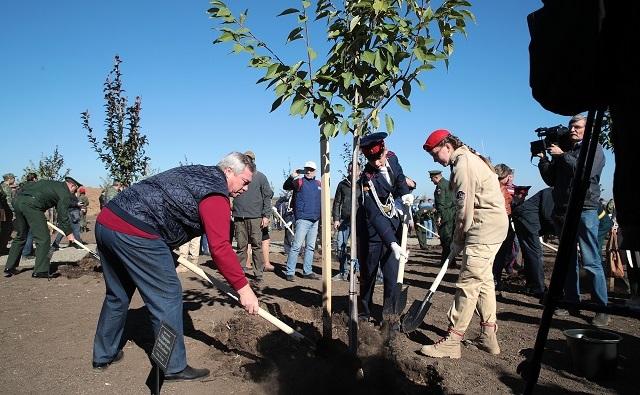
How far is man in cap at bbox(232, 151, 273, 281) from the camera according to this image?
7242mm

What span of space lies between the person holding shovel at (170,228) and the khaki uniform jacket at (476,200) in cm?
171

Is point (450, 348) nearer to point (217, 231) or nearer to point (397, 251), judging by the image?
point (397, 251)

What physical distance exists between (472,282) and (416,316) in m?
0.75

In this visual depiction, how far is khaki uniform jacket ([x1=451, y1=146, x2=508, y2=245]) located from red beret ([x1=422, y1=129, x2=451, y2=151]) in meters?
0.18

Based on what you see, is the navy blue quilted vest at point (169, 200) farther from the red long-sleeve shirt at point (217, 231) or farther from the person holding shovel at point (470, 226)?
the person holding shovel at point (470, 226)

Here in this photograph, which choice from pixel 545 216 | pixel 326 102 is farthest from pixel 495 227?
pixel 545 216

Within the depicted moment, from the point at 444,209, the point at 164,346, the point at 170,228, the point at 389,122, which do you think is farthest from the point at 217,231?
the point at 444,209

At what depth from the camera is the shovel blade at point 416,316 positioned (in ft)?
13.9

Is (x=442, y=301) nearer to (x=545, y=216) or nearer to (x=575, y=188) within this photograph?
(x=545, y=216)

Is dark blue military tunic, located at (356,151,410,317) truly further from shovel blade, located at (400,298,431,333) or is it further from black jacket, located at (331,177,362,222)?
black jacket, located at (331,177,362,222)

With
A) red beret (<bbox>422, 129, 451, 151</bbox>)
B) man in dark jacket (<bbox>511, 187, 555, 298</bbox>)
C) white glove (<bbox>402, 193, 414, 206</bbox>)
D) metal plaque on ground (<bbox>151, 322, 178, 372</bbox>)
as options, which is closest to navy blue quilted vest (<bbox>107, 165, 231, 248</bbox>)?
metal plaque on ground (<bbox>151, 322, 178, 372</bbox>)

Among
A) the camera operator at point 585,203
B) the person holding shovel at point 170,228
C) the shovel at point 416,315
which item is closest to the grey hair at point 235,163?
the person holding shovel at point 170,228

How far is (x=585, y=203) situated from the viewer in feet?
15.1

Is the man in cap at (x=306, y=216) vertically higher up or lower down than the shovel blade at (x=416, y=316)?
higher up
